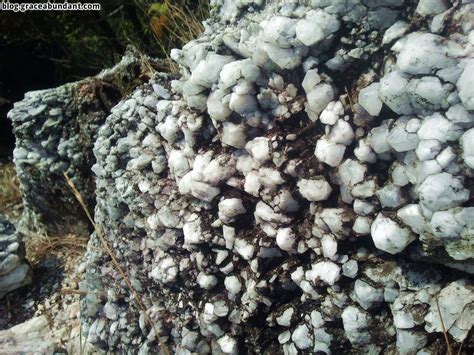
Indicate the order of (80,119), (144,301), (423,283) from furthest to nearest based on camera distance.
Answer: (80,119) < (144,301) < (423,283)

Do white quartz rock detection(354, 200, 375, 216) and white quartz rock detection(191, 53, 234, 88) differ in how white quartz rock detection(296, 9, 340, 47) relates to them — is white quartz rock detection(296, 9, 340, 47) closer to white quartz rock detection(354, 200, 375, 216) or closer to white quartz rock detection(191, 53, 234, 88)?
white quartz rock detection(191, 53, 234, 88)

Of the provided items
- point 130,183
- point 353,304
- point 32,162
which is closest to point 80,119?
point 32,162

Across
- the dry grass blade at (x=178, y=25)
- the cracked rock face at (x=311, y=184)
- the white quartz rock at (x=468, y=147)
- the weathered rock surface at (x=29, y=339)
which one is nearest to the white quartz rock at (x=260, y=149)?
the cracked rock face at (x=311, y=184)

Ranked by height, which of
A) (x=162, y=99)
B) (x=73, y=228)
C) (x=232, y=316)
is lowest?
(x=73, y=228)

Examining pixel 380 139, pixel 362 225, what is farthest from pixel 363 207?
pixel 380 139

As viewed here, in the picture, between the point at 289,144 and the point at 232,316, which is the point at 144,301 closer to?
the point at 232,316

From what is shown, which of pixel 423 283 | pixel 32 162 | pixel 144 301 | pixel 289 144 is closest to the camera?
pixel 423 283

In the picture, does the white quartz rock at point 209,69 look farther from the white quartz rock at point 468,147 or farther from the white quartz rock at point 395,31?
the white quartz rock at point 468,147
